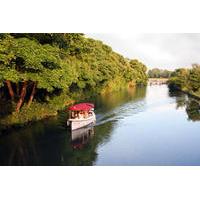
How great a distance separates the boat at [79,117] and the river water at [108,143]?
0.50 metres

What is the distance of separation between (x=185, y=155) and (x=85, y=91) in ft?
95.1

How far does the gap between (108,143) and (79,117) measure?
4.82 metres

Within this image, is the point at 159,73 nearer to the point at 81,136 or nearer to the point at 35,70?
the point at 81,136

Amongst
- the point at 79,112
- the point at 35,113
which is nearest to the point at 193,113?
the point at 79,112

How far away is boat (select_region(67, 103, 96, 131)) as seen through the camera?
80.4 feet

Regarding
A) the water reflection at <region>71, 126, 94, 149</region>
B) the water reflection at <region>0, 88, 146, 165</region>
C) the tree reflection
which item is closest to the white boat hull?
the water reflection at <region>71, 126, 94, 149</region>

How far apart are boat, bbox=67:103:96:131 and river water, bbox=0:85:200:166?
50 cm

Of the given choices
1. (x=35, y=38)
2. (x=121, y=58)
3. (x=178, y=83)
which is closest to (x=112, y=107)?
(x=35, y=38)

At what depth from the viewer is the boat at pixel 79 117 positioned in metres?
24.5

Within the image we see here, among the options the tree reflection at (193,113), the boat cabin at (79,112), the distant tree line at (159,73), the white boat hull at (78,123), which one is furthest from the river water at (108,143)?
the distant tree line at (159,73)

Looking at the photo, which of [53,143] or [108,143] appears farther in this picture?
[108,143]

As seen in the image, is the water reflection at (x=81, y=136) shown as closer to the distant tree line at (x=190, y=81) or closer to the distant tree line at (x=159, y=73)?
the distant tree line at (x=190, y=81)

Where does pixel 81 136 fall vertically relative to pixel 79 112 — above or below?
below

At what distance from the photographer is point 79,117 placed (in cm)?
2544
